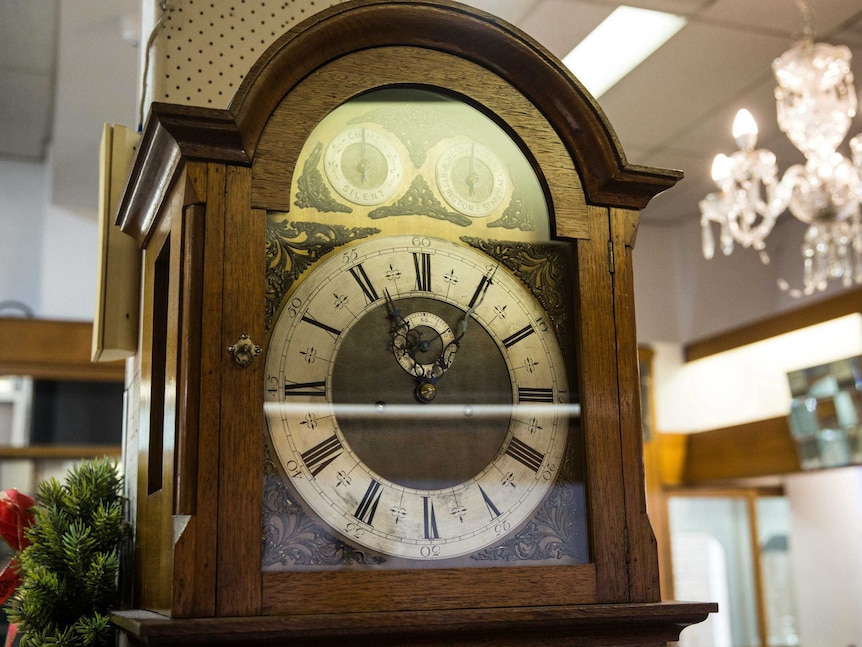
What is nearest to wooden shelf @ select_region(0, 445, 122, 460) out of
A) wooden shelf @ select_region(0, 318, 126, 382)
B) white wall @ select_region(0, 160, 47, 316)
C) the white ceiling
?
wooden shelf @ select_region(0, 318, 126, 382)

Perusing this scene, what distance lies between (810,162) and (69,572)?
7.83ft

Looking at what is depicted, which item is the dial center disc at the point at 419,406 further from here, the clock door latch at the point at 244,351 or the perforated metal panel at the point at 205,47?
the perforated metal panel at the point at 205,47

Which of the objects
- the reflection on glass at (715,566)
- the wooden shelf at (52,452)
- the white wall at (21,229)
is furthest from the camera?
the reflection on glass at (715,566)

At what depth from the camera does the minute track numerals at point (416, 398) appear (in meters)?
0.96

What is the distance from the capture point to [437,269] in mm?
1050

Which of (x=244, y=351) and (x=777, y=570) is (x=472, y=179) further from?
(x=777, y=570)

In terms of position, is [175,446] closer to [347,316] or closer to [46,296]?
[347,316]

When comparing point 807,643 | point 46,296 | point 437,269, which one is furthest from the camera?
point 807,643

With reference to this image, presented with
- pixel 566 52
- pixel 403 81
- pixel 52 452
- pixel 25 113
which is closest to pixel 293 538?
pixel 403 81

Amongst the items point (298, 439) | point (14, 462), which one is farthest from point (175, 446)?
point (14, 462)

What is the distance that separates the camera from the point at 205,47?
1312 mm

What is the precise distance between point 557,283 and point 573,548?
288 millimetres

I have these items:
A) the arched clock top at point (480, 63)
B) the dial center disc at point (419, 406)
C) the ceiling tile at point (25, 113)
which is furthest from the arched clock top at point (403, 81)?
the ceiling tile at point (25, 113)

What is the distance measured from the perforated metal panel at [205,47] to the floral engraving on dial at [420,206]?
389mm
